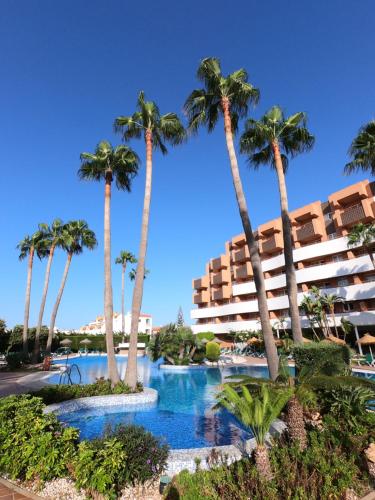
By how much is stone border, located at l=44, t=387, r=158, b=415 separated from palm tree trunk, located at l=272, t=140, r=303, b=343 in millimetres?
7271

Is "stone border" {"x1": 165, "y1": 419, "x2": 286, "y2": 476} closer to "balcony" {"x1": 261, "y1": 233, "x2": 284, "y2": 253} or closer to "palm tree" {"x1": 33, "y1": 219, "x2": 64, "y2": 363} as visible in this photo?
"palm tree" {"x1": 33, "y1": 219, "x2": 64, "y2": 363}

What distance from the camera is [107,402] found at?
12.4m

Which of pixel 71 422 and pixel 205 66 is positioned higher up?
pixel 205 66

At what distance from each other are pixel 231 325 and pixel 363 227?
24429mm

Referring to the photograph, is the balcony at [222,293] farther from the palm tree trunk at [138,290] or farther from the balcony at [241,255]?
the palm tree trunk at [138,290]

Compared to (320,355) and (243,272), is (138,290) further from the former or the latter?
(243,272)

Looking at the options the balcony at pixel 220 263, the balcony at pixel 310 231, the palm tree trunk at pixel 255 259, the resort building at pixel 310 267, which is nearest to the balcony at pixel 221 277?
the resort building at pixel 310 267

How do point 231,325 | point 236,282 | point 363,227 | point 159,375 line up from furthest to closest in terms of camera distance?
point 236,282 < point 231,325 < point 363,227 < point 159,375

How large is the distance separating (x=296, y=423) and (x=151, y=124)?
51.8 ft

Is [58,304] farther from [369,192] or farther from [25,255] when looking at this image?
[369,192]

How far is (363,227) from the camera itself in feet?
88.1

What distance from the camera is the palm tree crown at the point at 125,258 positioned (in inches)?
2141

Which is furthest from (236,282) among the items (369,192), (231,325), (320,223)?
(369,192)

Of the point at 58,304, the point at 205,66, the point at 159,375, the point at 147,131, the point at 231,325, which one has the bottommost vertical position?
the point at 159,375
